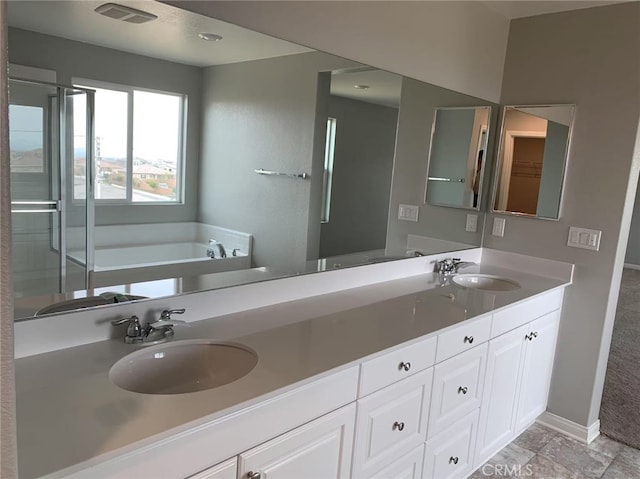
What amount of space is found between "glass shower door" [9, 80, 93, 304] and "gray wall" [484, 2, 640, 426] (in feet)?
8.45

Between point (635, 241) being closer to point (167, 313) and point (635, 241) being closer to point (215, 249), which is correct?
point (215, 249)

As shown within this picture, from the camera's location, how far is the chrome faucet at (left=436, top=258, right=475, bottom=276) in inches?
114

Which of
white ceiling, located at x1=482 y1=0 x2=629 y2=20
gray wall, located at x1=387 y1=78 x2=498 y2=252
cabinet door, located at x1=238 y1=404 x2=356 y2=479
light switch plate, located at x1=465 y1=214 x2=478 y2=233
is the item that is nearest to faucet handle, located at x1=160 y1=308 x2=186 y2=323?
cabinet door, located at x1=238 y1=404 x2=356 y2=479

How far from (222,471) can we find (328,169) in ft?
4.58

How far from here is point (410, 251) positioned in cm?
281

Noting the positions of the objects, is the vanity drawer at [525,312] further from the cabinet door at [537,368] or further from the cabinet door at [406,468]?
the cabinet door at [406,468]

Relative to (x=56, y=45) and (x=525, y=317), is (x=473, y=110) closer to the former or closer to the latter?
(x=525, y=317)

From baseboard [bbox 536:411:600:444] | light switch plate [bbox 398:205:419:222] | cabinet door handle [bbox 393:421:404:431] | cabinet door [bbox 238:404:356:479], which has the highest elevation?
light switch plate [bbox 398:205:419:222]

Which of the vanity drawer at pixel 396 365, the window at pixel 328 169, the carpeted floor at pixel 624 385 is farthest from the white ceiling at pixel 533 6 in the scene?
the carpeted floor at pixel 624 385

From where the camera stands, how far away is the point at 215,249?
187 centimetres

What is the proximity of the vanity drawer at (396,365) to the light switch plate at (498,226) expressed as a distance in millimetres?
1559

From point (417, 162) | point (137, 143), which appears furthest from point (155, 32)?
point (417, 162)

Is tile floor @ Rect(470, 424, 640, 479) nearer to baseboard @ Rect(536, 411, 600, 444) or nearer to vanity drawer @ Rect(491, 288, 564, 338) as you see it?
baseboard @ Rect(536, 411, 600, 444)

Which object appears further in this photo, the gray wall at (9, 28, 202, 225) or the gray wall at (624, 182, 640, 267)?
the gray wall at (624, 182, 640, 267)
